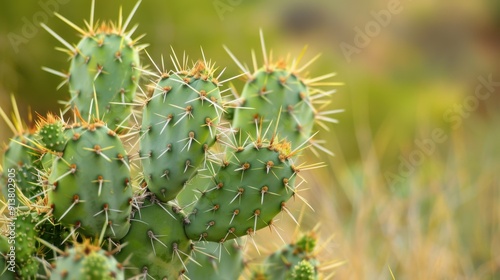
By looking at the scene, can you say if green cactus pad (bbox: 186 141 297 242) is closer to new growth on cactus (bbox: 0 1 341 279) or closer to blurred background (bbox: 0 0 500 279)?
new growth on cactus (bbox: 0 1 341 279)

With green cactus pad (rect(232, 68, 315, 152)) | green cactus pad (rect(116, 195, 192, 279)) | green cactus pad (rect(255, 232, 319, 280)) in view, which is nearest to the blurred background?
green cactus pad (rect(255, 232, 319, 280))

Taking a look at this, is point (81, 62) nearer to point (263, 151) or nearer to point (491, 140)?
point (263, 151)

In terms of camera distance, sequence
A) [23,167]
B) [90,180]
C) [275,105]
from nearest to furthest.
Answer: [90,180], [23,167], [275,105]

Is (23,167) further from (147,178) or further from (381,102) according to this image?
(381,102)

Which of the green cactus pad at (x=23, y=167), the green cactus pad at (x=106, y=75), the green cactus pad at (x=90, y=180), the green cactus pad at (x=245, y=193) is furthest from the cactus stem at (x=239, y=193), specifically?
the green cactus pad at (x=23, y=167)

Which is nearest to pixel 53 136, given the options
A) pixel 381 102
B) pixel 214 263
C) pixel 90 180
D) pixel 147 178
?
pixel 90 180

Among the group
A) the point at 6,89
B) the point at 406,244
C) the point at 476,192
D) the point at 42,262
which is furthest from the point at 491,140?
the point at 42,262
